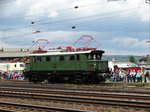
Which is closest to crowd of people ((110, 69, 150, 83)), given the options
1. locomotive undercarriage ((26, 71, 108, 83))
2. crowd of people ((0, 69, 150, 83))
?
crowd of people ((0, 69, 150, 83))

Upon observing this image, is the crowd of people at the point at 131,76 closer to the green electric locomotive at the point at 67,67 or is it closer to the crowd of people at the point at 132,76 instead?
the crowd of people at the point at 132,76

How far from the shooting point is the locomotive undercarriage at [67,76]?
32344mm

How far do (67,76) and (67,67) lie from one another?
3.76ft

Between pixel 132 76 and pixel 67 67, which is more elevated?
pixel 67 67

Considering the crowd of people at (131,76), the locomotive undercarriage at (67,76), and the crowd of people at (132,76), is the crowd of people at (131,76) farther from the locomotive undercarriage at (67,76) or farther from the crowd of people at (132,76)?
the locomotive undercarriage at (67,76)

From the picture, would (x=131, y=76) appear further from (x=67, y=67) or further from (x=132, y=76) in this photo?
(x=67, y=67)

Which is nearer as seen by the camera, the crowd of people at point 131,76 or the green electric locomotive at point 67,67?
the green electric locomotive at point 67,67

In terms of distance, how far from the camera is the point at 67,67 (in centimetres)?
3422

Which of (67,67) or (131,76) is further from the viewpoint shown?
(131,76)

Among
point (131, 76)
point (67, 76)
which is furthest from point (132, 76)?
point (67, 76)

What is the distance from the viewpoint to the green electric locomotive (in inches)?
1275

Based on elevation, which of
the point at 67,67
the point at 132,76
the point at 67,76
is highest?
the point at 67,67

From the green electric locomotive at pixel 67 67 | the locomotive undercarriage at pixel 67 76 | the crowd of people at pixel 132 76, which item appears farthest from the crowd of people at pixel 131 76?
the locomotive undercarriage at pixel 67 76

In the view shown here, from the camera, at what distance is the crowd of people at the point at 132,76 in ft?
110
